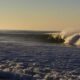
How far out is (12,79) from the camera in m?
17.4

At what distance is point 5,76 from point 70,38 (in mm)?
38610

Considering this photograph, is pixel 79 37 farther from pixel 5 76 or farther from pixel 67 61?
pixel 5 76

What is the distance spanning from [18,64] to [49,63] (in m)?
2.33

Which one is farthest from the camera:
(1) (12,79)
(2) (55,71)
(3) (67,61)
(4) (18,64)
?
(3) (67,61)

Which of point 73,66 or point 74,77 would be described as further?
point 73,66

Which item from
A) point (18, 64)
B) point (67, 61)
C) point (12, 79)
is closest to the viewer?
point (12, 79)

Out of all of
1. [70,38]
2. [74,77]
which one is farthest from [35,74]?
[70,38]

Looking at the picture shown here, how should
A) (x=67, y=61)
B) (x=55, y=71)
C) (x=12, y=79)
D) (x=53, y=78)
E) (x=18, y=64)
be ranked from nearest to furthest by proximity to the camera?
1. (x=12, y=79)
2. (x=53, y=78)
3. (x=55, y=71)
4. (x=18, y=64)
5. (x=67, y=61)

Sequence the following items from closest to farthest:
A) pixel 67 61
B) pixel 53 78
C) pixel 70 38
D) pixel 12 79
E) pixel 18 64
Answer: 1. pixel 12 79
2. pixel 53 78
3. pixel 18 64
4. pixel 67 61
5. pixel 70 38

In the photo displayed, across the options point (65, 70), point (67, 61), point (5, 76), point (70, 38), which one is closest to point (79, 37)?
point (70, 38)

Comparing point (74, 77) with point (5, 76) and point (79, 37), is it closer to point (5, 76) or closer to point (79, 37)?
point (5, 76)

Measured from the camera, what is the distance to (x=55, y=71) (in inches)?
849

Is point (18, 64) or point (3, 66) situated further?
point (18, 64)

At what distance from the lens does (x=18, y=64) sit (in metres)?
24.1
